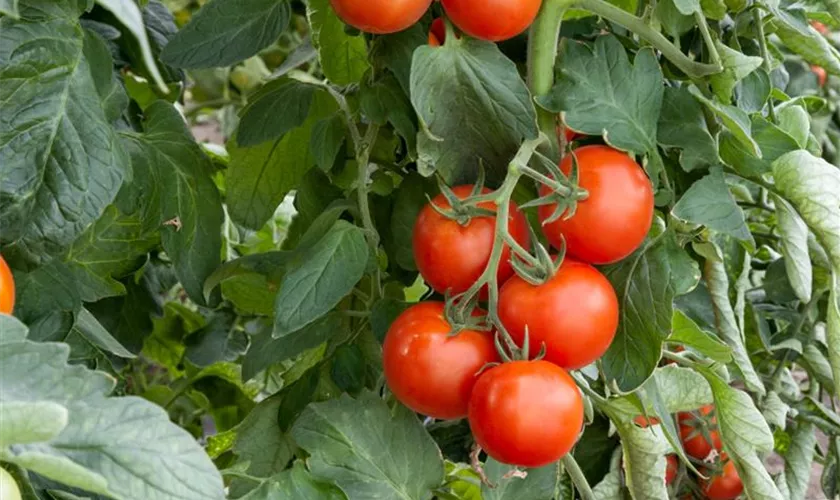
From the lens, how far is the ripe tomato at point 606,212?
0.58 metres

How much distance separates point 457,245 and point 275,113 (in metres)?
0.22

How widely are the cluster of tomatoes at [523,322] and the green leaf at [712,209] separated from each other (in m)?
0.02

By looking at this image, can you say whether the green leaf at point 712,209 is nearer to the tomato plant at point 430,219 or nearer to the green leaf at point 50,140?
the tomato plant at point 430,219

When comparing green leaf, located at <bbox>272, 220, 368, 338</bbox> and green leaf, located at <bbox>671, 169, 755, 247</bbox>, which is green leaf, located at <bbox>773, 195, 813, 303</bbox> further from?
green leaf, located at <bbox>272, 220, 368, 338</bbox>

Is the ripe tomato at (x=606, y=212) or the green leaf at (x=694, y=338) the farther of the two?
the green leaf at (x=694, y=338)

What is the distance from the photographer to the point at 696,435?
3.29 feet

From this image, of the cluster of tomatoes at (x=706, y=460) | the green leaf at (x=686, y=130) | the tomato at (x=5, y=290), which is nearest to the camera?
the tomato at (x=5, y=290)

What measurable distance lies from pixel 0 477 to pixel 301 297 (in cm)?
29

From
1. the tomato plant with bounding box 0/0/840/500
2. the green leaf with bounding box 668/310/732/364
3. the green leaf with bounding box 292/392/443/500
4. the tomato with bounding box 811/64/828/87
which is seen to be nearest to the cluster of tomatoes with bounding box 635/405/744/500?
the tomato plant with bounding box 0/0/840/500

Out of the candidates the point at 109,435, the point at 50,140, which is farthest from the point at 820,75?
the point at 109,435

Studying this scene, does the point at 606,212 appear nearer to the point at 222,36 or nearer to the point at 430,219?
the point at 430,219

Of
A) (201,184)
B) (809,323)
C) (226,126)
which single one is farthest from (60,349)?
(226,126)

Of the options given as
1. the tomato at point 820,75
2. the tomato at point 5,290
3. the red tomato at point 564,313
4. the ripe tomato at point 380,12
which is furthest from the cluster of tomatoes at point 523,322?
the tomato at point 820,75

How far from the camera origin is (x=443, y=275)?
60 cm
